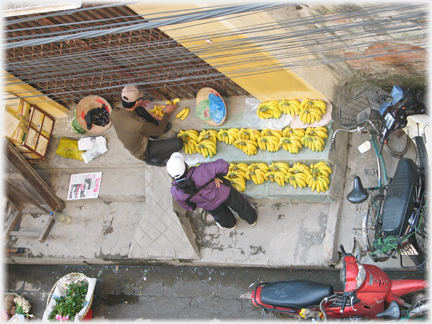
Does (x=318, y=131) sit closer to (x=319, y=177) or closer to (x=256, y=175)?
(x=319, y=177)

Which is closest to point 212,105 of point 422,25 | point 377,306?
point 422,25

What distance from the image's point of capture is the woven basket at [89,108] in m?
6.92

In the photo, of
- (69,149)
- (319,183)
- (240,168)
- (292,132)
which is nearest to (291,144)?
(292,132)

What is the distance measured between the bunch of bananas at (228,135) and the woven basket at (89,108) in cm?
195

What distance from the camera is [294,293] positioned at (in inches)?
181

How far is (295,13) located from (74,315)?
15.3 ft

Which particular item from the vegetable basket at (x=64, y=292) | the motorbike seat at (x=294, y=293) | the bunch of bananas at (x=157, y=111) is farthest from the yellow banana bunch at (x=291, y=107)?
the vegetable basket at (x=64, y=292)

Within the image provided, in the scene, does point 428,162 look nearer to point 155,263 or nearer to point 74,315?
point 155,263

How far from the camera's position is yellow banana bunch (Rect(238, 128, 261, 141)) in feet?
19.5

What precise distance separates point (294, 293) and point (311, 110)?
226cm

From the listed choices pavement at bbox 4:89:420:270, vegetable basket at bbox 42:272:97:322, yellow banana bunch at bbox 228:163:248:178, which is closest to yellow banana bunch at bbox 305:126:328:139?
pavement at bbox 4:89:420:270

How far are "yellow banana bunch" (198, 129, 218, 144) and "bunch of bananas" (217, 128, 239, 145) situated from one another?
0.06 meters

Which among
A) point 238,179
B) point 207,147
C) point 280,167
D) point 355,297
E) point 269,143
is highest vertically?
point 269,143

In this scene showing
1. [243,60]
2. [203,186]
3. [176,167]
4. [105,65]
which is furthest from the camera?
[105,65]
